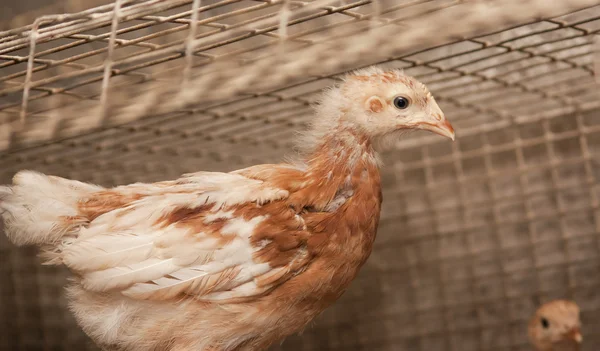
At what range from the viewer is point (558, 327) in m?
1.43

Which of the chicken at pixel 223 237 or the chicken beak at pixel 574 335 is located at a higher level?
the chicken at pixel 223 237

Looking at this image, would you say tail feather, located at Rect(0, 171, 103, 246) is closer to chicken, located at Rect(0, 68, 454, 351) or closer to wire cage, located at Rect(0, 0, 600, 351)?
chicken, located at Rect(0, 68, 454, 351)

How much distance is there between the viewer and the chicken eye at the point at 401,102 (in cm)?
96

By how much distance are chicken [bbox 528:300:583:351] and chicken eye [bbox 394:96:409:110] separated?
774 mm

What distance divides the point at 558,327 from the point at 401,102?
0.79 m

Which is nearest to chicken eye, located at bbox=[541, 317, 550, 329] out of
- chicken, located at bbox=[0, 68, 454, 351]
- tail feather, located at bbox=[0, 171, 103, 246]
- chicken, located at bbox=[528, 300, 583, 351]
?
chicken, located at bbox=[528, 300, 583, 351]

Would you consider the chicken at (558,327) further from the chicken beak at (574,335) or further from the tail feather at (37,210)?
the tail feather at (37,210)

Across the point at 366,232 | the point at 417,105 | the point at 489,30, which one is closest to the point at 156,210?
the point at 366,232

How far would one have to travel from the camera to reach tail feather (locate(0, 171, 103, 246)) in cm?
92

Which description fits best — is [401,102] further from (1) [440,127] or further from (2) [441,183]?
(2) [441,183]

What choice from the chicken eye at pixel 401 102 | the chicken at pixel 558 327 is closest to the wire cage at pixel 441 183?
the chicken at pixel 558 327

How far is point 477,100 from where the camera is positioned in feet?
5.48

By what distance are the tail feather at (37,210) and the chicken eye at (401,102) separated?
52 centimetres

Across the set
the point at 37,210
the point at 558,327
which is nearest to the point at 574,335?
the point at 558,327
